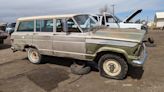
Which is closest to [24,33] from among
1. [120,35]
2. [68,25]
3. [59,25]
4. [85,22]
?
[59,25]

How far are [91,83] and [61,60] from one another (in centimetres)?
336

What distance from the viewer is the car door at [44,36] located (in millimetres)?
8297

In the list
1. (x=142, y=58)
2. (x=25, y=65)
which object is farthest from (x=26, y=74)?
(x=142, y=58)

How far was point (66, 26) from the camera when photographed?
780 centimetres

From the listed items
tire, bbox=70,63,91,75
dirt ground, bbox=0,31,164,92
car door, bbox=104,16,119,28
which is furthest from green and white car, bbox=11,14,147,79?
car door, bbox=104,16,119,28

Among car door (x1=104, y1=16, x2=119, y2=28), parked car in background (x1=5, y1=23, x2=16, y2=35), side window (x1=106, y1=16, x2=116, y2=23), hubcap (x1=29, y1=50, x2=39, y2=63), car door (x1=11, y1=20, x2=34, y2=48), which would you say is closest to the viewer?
car door (x1=11, y1=20, x2=34, y2=48)

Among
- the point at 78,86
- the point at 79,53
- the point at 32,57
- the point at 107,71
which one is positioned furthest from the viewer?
the point at 32,57

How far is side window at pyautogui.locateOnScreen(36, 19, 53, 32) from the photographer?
8384mm

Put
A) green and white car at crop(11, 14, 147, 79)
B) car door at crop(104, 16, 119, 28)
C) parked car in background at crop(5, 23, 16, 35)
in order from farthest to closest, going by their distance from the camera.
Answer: parked car in background at crop(5, 23, 16, 35) < car door at crop(104, 16, 119, 28) < green and white car at crop(11, 14, 147, 79)

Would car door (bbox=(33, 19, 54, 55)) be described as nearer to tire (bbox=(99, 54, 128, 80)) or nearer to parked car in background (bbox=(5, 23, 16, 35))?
tire (bbox=(99, 54, 128, 80))

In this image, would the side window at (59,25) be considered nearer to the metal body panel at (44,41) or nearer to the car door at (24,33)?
the metal body panel at (44,41)

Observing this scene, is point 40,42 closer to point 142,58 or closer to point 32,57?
point 32,57

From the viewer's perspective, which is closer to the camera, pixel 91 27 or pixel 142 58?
pixel 142 58

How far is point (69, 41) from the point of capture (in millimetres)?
7605
